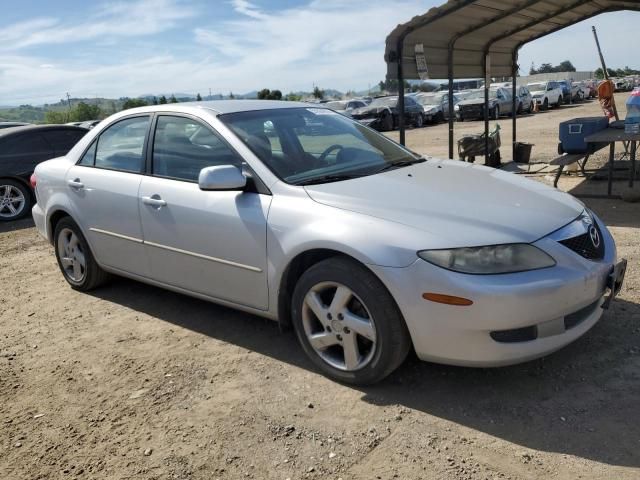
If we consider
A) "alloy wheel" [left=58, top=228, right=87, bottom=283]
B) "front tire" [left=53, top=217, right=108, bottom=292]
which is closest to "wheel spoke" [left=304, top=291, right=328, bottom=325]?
"front tire" [left=53, top=217, right=108, bottom=292]

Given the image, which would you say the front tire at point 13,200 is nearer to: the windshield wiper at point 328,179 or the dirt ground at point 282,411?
the dirt ground at point 282,411

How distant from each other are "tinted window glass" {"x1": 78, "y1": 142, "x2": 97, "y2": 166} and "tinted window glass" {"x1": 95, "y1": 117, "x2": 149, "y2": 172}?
5 centimetres

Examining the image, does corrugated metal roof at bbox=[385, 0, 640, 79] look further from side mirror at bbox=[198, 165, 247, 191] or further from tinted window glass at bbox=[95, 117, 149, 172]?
side mirror at bbox=[198, 165, 247, 191]

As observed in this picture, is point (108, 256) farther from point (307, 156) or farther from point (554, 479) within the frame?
point (554, 479)

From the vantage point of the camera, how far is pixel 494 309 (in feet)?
9.31

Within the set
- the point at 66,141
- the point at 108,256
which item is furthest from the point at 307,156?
the point at 66,141

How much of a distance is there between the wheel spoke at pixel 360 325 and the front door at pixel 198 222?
2.09 ft

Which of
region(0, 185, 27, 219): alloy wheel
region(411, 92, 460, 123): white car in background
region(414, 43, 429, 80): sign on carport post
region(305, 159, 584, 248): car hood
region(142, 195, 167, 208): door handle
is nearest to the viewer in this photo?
region(305, 159, 584, 248): car hood

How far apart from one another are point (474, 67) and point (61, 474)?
10403 millimetres

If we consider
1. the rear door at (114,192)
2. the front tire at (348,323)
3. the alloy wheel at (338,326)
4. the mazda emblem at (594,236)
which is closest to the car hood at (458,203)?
the mazda emblem at (594,236)

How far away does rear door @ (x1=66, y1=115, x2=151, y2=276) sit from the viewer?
4.44 meters

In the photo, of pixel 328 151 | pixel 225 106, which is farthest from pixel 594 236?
pixel 225 106

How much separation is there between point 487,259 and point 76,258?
3.80 meters

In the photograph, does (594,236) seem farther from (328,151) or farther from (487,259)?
(328,151)
